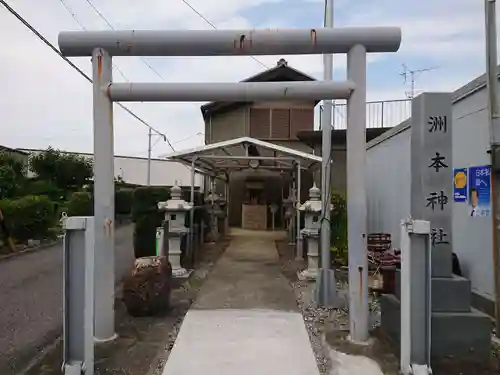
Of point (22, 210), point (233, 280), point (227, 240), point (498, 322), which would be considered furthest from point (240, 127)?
point (498, 322)

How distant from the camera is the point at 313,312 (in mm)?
5914

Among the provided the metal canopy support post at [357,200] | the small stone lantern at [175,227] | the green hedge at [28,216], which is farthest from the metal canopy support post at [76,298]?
the green hedge at [28,216]

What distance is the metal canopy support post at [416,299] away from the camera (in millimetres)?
3820

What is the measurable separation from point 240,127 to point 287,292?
39.4 ft

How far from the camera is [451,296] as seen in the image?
4.27m

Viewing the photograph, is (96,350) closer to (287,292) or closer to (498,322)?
(287,292)

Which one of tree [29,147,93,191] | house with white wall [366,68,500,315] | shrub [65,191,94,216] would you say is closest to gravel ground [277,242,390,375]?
house with white wall [366,68,500,315]

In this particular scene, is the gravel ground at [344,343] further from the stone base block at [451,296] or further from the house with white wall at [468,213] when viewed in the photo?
the house with white wall at [468,213]

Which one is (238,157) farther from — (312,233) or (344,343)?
(344,343)

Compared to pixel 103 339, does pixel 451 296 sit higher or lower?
higher

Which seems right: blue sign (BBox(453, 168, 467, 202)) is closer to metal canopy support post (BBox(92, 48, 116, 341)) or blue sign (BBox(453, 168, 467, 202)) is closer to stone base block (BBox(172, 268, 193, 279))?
metal canopy support post (BBox(92, 48, 116, 341))

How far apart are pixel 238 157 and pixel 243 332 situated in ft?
22.6

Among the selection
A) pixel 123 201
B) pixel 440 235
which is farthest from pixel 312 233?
pixel 123 201

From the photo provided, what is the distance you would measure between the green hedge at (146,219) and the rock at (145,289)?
9.24ft
